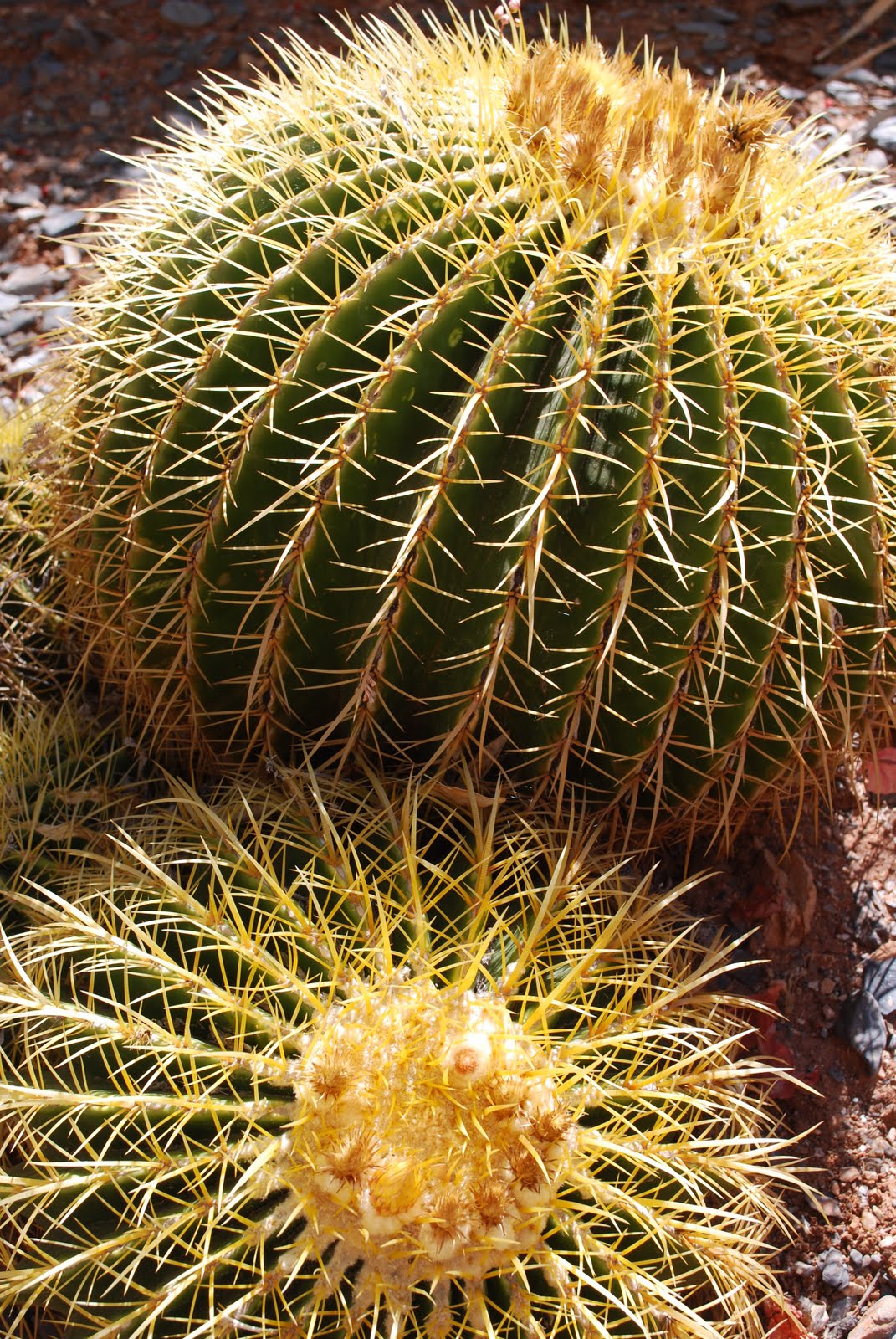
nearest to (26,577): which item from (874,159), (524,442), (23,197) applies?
(524,442)

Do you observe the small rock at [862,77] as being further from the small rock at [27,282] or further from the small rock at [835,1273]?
the small rock at [835,1273]

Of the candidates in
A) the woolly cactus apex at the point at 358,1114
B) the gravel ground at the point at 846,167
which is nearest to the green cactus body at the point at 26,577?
the gravel ground at the point at 846,167

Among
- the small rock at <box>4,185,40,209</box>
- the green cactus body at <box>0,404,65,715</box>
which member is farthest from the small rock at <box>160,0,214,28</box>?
the green cactus body at <box>0,404,65,715</box>

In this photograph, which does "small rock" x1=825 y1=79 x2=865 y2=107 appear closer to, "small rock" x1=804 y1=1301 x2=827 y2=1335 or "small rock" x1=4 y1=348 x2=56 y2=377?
"small rock" x1=4 y1=348 x2=56 y2=377

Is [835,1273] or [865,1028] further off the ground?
[865,1028]

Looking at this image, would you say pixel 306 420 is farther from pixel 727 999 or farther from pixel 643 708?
pixel 727 999

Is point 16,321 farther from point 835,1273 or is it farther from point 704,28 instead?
point 835,1273
